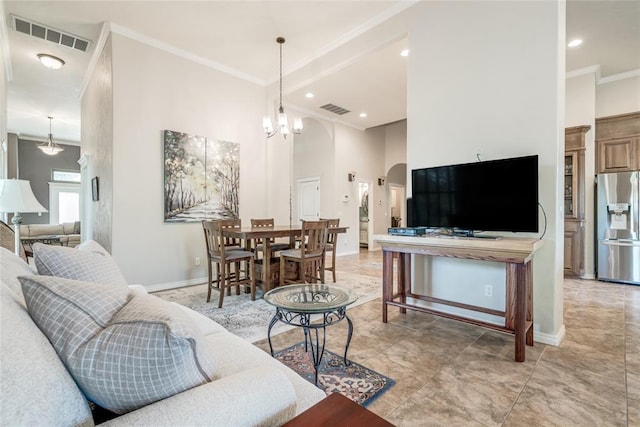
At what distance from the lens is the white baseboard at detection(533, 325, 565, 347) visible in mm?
2357

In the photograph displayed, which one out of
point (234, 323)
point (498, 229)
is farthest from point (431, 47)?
point (234, 323)

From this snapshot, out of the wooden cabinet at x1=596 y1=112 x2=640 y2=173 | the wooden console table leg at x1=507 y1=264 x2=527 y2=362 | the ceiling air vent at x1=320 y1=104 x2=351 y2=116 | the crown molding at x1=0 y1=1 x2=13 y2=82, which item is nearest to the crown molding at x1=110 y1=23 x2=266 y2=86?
the crown molding at x1=0 y1=1 x2=13 y2=82

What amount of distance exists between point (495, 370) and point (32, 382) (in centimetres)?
237

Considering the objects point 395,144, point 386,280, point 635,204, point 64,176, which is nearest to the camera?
point 386,280

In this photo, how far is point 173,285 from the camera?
416cm

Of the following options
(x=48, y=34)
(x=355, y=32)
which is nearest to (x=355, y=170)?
(x=355, y=32)

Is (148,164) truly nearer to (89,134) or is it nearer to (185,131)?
(185,131)

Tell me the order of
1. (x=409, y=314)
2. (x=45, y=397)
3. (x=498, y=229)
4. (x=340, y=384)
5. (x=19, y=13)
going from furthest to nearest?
(x=19, y=13), (x=409, y=314), (x=498, y=229), (x=340, y=384), (x=45, y=397)

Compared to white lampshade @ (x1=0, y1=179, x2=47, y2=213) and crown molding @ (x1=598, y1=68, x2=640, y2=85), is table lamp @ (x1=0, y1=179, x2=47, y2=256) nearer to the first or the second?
white lampshade @ (x1=0, y1=179, x2=47, y2=213)

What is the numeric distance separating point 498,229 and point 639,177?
11.4ft

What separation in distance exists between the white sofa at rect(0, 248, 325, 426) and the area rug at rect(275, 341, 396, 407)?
0.92 metres

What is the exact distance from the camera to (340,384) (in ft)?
5.89

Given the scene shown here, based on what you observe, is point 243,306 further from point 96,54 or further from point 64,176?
point 64,176

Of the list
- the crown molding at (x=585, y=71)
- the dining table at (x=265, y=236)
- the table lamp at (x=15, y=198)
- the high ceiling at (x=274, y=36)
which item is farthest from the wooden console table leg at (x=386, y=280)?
the crown molding at (x=585, y=71)
